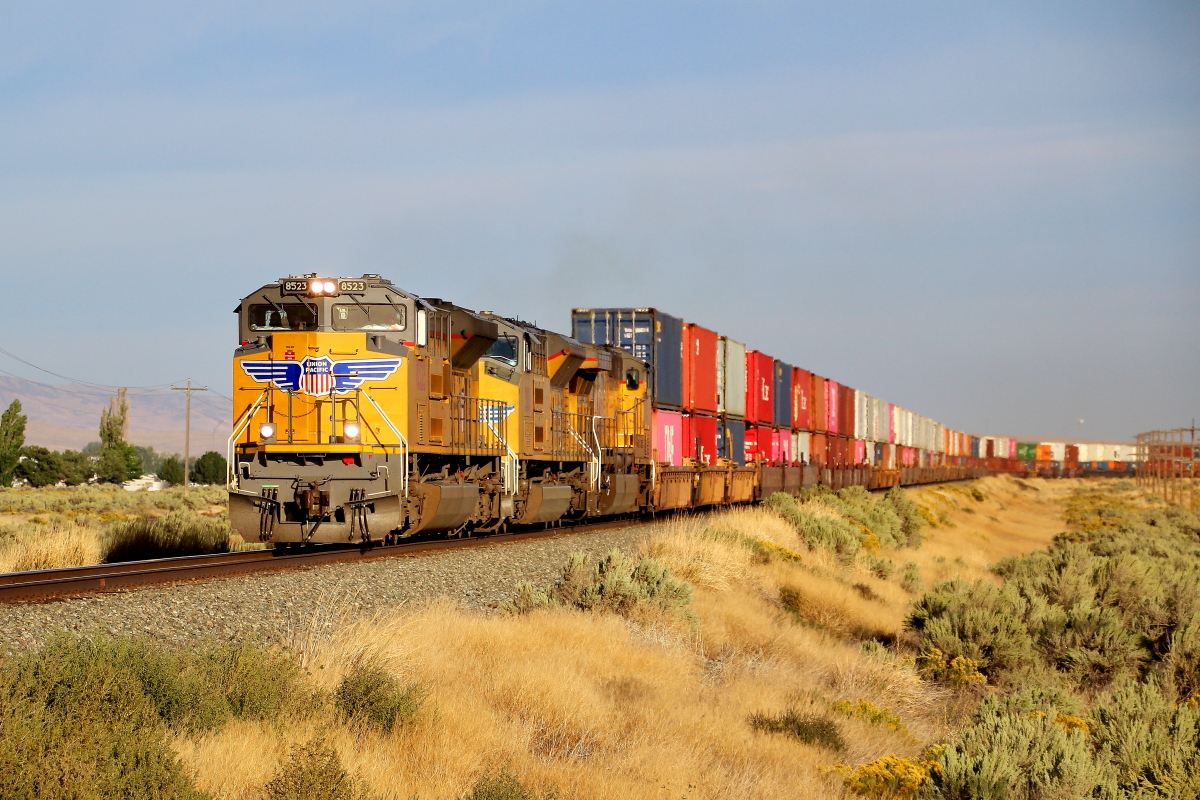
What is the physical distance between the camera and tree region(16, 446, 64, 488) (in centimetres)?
6838

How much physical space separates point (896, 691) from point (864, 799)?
3.65 m

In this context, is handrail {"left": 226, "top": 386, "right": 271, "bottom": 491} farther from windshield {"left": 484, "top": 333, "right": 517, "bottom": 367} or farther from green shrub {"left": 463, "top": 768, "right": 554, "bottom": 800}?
green shrub {"left": 463, "top": 768, "right": 554, "bottom": 800}

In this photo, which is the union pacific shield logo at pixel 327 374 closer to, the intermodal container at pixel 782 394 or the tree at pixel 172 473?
the intermodal container at pixel 782 394

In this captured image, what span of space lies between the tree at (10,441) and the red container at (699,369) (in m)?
49.2

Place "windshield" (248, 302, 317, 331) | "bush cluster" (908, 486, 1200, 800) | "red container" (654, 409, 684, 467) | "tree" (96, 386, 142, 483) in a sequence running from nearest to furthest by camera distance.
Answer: "bush cluster" (908, 486, 1200, 800)
"windshield" (248, 302, 317, 331)
"red container" (654, 409, 684, 467)
"tree" (96, 386, 142, 483)

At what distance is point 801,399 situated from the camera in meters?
40.1

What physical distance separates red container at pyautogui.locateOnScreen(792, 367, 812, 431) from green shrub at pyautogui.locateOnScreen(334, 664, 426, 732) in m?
32.8

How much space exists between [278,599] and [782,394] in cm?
2856

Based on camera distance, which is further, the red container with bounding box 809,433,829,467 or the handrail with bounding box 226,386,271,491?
the red container with bounding box 809,433,829,467

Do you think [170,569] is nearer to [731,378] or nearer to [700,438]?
[700,438]

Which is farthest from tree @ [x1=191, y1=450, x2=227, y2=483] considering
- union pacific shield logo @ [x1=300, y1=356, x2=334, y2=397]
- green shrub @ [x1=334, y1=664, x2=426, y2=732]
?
green shrub @ [x1=334, y1=664, x2=426, y2=732]

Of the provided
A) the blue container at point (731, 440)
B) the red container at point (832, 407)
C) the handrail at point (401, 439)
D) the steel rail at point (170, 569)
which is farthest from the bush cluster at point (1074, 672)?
the red container at point (832, 407)

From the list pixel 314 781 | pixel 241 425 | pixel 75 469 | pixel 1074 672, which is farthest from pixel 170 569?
pixel 75 469

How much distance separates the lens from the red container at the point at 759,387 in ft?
112
